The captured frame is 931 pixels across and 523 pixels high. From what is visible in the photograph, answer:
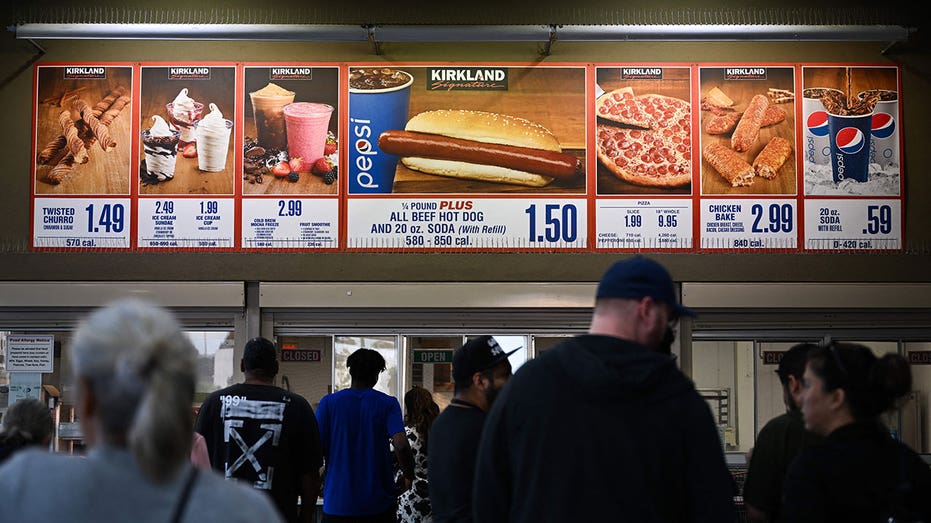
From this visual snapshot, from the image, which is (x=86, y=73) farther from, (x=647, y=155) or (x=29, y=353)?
(x=647, y=155)

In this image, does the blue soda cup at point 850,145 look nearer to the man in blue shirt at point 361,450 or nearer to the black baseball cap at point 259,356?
the man in blue shirt at point 361,450

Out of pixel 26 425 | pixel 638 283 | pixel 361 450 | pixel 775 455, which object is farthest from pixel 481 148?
pixel 638 283

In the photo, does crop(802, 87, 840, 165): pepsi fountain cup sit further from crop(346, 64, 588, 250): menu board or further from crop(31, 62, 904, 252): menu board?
crop(346, 64, 588, 250): menu board

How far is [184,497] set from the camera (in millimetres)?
1671

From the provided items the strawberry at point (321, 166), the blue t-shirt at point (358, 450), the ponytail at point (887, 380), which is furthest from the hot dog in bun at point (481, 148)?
the ponytail at point (887, 380)

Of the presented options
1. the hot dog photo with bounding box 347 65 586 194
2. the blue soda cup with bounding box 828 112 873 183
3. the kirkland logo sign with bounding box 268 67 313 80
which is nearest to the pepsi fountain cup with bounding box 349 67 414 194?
the hot dog photo with bounding box 347 65 586 194

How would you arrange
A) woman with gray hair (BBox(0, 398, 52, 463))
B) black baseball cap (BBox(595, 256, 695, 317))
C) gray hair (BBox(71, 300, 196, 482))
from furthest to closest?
1. woman with gray hair (BBox(0, 398, 52, 463))
2. black baseball cap (BBox(595, 256, 695, 317))
3. gray hair (BBox(71, 300, 196, 482))

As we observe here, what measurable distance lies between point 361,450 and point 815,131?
13.4 ft

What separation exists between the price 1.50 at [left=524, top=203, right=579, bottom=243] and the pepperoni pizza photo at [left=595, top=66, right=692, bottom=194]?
0.91 ft

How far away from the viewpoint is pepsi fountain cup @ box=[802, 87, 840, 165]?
7.68 meters

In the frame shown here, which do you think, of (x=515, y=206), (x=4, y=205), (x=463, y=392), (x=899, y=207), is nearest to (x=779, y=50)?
(x=899, y=207)

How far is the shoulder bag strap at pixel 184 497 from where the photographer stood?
5.43 feet

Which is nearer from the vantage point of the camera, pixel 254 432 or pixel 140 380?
pixel 140 380

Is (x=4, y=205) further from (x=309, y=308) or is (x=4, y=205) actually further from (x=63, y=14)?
(x=309, y=308)
